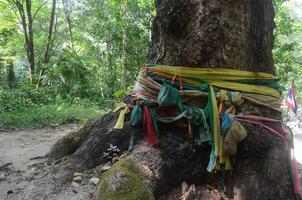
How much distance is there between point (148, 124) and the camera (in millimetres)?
2516

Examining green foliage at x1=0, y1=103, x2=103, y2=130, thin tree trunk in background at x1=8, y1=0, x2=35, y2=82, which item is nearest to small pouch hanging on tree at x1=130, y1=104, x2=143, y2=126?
green foliage at x1=0, y1=103, x2=103, y2=130

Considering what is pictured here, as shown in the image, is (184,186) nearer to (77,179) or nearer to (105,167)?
(105,167)

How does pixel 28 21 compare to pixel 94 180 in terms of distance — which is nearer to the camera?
pixel 94 180

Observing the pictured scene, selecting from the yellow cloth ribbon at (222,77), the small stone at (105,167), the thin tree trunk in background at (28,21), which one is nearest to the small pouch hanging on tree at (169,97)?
the yellow cloth ribbon at (222,77)

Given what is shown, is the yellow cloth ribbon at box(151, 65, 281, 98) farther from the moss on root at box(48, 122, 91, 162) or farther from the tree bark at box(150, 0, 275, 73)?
the moss on root at box(48, 122, 91, 162)

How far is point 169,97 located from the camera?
7.95 ft

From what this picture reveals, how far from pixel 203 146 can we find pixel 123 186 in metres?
0.72

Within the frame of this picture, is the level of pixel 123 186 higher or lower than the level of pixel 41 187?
higher

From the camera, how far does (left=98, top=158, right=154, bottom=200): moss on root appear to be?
207 cm

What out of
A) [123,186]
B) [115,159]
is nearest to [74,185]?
[115,159]

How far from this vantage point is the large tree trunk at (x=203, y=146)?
2297 millimetres

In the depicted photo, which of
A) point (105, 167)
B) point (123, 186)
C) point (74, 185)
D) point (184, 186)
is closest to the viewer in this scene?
point (123, 186)

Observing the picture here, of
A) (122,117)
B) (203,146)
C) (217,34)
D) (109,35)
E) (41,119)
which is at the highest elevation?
(109,35)

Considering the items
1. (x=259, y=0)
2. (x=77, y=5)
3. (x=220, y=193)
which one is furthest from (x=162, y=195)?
(x=77, y=5)
